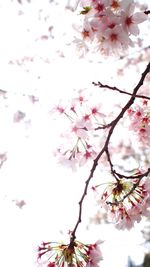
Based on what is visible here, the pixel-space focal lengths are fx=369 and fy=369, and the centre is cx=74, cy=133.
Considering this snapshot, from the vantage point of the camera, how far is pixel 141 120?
2.99 meters

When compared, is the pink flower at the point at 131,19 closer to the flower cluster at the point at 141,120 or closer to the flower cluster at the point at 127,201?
the flower cluster at the point at 141,120

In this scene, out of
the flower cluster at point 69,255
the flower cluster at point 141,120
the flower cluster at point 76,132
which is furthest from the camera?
the flower cluster at point 141,120

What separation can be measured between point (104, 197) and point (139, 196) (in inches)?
9.7

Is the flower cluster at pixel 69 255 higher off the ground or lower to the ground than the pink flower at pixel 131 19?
lower

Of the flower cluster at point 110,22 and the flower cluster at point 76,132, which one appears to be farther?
the flower cluster at point 76,132

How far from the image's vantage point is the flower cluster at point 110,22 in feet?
7.79

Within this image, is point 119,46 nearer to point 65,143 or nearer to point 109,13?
point 109,13

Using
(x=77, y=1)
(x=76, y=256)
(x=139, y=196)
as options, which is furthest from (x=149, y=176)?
(x=77, y=1)

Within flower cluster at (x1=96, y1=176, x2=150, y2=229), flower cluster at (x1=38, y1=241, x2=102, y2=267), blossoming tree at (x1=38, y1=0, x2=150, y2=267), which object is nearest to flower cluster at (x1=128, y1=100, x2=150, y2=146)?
blossoming tree at (x1=38, y1=0, x2=150, y2=267)

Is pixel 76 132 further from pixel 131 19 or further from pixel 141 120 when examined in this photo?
pixel 131 19

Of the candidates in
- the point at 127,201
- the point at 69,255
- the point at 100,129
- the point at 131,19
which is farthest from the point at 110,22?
the point at 69,255

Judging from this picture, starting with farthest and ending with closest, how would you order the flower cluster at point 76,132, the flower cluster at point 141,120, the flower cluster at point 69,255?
1. the flower cluster at point 141,120
2. the flower cluster at point 76,132
3. the flower cluster at point 69,255

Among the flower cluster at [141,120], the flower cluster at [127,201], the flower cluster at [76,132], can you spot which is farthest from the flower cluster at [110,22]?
the flower cluster at [127,201]

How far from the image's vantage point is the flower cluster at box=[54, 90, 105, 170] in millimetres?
2689
